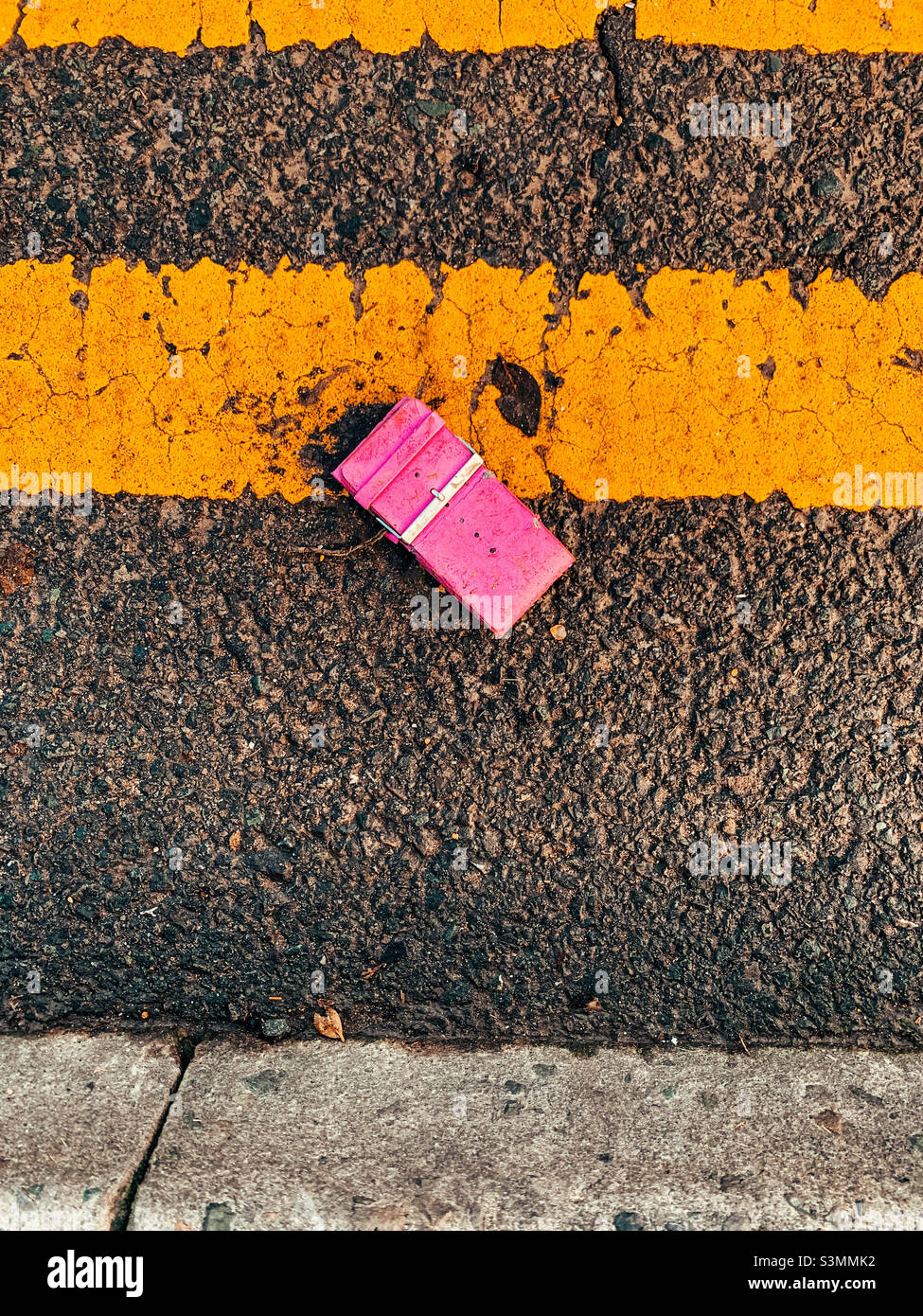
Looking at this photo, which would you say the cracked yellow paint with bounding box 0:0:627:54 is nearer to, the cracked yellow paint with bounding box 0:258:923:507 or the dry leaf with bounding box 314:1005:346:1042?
the cracked yellow paint with bounding box 0:258:923:507

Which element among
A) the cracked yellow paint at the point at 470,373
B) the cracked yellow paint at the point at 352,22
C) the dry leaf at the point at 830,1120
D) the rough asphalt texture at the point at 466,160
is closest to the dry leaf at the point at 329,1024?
the dry leaf at the point at 830,1120

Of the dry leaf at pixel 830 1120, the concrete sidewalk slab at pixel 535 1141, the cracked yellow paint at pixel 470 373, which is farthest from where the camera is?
the cracked yellow paint at pixel 470 373

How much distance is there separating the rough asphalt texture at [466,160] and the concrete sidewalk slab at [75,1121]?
216 cm

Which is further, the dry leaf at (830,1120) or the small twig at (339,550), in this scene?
the small twig at (339,550)

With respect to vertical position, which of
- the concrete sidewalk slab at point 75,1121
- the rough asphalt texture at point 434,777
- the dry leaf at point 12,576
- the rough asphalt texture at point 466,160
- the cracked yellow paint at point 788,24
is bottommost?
the concrete sidewalk slab at point 75,1121

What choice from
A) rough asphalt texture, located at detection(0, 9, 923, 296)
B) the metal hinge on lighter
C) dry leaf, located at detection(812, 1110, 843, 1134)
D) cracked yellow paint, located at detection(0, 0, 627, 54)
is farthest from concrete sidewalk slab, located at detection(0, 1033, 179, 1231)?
cracked yellow paint, located at detection(0, 0, 627, 54)

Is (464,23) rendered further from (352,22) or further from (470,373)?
(470,373)

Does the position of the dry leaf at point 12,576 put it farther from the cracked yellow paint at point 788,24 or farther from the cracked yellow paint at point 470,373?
the cracked yellow paint at point 788,24

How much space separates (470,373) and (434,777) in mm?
1127

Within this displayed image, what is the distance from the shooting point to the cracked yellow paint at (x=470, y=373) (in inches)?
95.0

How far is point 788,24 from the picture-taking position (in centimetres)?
235

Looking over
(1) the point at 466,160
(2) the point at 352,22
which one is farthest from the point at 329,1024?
(2) the point at 352,22

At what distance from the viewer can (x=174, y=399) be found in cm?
244

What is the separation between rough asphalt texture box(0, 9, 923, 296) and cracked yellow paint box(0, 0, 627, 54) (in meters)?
0.04
